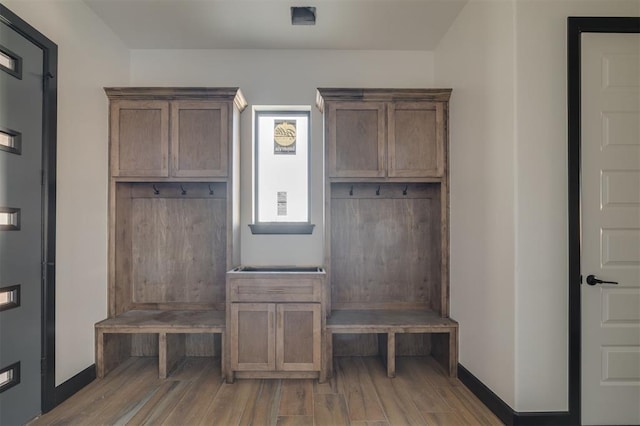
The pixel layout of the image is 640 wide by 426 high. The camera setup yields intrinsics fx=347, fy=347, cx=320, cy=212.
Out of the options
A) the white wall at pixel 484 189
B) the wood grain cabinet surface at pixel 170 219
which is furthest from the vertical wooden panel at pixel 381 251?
the wood grain cabinet surface at pixel 170 219

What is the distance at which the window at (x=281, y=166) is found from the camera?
3.53 metres

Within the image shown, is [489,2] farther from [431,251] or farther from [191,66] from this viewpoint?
[191,66]

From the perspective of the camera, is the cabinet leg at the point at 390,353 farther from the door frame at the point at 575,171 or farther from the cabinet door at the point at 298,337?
the door frame at the point at 575,171

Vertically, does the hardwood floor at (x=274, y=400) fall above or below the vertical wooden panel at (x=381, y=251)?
below

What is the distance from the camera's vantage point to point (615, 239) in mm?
2109

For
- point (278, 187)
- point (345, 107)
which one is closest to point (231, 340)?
point (278, 187)

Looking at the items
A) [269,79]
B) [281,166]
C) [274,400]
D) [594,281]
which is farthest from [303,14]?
[274,400]

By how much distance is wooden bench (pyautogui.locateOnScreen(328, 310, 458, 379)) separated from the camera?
2834 millimetres

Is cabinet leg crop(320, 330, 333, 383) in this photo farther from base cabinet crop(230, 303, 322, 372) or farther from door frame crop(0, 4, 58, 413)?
door frame crop(0, 4, 58, 413)

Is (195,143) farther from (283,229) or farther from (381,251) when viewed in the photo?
(381,251)

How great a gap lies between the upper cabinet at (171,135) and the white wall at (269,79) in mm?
439

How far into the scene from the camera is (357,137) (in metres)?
3.04

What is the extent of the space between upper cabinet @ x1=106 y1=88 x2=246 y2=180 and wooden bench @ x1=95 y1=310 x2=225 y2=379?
122 centimetres

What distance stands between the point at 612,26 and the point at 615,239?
1292 millimetres
